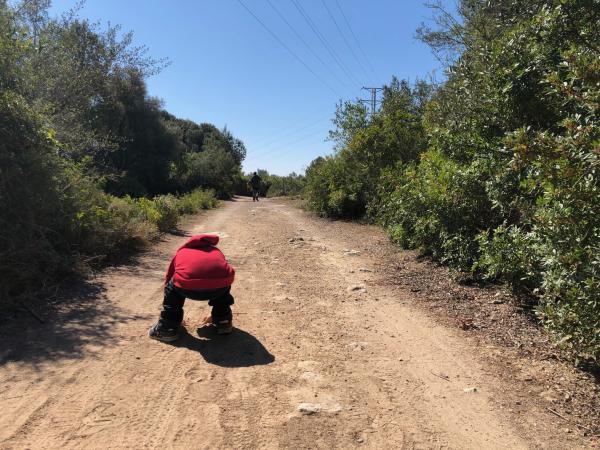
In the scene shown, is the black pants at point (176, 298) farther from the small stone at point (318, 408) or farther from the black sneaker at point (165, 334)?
the small stone at point (318, 408)

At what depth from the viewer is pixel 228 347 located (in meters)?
4.50

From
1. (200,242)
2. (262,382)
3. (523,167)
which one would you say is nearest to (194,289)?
(200,242)

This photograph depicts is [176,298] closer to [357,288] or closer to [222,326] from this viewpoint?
[222,326]

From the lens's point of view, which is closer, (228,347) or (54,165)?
(228,347)

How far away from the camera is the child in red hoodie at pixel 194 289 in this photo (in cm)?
445

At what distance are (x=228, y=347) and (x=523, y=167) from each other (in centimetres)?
364

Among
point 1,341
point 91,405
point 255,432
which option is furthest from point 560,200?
point 1,341

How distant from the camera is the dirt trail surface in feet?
9.96

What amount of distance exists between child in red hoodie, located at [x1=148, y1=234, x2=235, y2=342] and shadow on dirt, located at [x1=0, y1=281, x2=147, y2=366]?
0.54 meters

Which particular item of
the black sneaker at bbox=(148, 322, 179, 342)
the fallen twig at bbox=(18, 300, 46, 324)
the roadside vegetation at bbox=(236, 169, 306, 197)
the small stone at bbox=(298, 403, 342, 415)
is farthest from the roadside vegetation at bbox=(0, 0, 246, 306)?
the roadside vegetation at bbox=(236, 169, 306, 197)

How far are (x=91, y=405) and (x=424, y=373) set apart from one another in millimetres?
2661

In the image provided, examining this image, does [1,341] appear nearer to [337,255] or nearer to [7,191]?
[7,191]

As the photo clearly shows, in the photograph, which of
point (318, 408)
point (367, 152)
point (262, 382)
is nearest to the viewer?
point (318, 408)

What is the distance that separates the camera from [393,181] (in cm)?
1263
